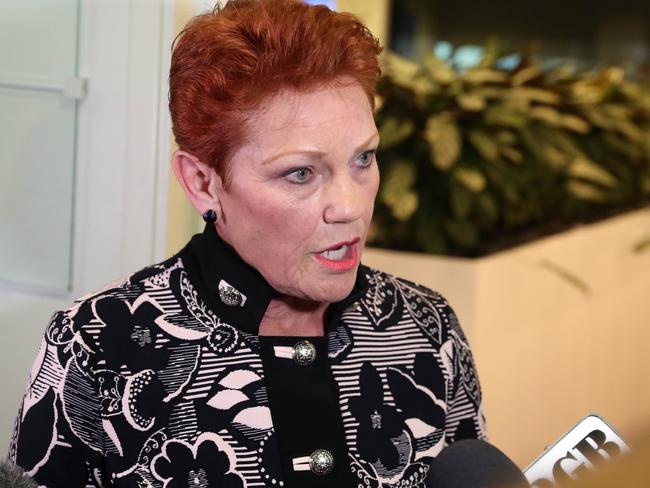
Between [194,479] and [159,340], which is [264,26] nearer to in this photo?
[159,340]

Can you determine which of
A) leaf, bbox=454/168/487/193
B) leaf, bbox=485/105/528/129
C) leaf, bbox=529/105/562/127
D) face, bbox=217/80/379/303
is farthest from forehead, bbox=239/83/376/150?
leaf, bbox=529/105/562/127

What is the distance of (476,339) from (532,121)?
1334 mm

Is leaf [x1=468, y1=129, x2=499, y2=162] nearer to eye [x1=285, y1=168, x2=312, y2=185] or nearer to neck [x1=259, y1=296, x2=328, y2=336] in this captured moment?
neck [x1=259, y1=296, x2=328, y2=336]

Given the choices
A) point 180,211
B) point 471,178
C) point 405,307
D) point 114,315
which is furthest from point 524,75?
point 114,315

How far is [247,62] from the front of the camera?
1340 millimetres

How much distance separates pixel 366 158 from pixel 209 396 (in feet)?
1.29

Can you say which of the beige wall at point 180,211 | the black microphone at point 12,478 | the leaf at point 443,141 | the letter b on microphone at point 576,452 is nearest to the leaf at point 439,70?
the leaf at point 443,141

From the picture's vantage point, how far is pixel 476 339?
348cm

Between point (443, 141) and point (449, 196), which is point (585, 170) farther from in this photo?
point (443, 141)

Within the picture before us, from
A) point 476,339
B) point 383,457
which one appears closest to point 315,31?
point 383,457

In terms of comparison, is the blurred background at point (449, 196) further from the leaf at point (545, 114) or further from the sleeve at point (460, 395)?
the sleeve at point (460, 395)

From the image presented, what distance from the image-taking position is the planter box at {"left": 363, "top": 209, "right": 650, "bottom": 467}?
3.57 meters

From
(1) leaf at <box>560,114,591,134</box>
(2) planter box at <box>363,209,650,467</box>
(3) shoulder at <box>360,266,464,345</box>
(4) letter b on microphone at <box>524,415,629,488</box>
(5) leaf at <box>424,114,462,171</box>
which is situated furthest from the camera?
(1) leaf at <box>560,114,591,134</box>

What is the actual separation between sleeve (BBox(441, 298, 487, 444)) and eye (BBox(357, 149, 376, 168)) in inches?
13.4
